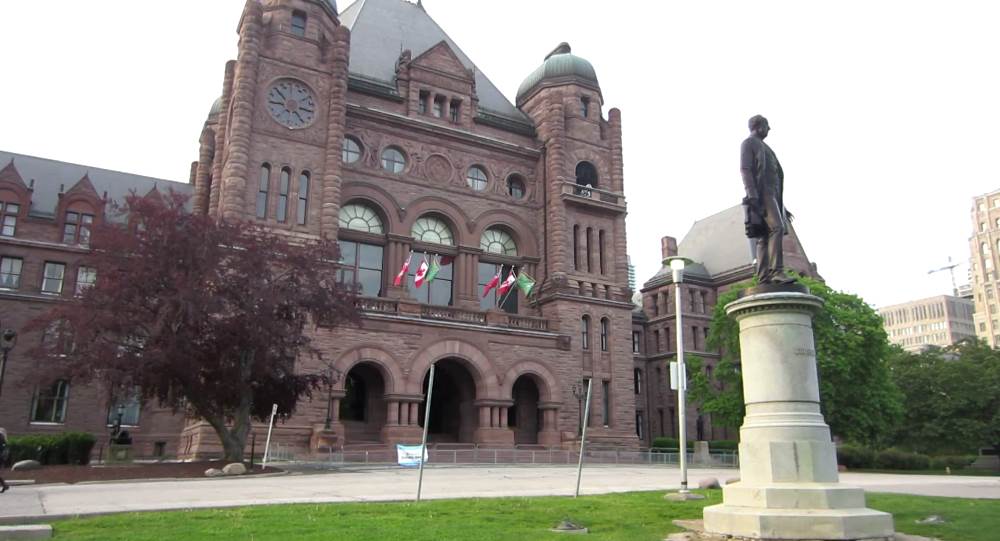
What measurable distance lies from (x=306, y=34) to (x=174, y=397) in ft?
73.1

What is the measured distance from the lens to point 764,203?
12.0 metres

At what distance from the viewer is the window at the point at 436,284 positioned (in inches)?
1646

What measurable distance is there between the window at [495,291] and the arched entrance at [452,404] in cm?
463

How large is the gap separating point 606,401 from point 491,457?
1203 centimetres

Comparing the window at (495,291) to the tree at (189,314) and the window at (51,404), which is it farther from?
the window at (51,404)

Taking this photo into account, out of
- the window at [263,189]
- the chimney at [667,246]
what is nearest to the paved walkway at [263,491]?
the window at [263,189]

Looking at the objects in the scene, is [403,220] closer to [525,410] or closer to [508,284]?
[508,284]

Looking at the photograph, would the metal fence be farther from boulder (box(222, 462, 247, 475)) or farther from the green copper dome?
the green copper dome

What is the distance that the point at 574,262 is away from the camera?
44531 millimetres

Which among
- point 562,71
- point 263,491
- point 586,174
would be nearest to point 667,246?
point 586,174

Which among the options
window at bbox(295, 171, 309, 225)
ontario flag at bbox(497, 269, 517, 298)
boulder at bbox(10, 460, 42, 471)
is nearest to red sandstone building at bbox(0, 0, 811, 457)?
window at bbox(295, 171, 309, 225)

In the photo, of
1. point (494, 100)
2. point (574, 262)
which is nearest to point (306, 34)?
point (494, 100)

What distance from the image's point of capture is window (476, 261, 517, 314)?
43594 mm

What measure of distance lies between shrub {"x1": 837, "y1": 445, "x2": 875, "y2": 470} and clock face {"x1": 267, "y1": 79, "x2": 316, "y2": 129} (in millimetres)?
37040
